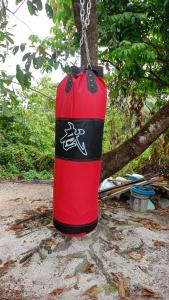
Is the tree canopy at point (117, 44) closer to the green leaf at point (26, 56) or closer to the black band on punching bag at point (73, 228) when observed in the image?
the green leaf at point (26, 56)

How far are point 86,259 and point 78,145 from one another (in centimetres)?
104

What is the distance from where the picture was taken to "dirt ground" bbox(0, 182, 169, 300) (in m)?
2.16

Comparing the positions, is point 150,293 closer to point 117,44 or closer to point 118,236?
point 118,236

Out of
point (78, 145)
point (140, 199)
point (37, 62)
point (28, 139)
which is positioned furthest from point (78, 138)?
point (28, 139)

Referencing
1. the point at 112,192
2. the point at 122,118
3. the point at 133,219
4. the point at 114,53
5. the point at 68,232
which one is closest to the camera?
the point at 68,232

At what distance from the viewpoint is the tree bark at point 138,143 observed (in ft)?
11.6

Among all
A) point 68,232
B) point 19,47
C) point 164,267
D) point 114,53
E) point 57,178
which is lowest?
point 164,267

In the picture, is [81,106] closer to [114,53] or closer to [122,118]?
[114,53]

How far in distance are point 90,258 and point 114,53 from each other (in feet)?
7.15

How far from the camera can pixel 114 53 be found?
3.18 m

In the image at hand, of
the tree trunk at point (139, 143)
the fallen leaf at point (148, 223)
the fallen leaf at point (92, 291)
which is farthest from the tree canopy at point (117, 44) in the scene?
the fallen leaf at point (148, 223)

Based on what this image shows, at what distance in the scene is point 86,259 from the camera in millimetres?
2523

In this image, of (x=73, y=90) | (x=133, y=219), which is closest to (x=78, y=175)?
(x=73, y=90)

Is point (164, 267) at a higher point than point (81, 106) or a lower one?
lower
